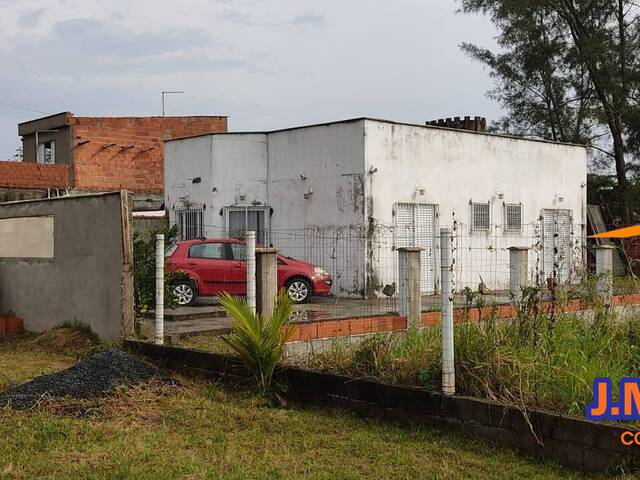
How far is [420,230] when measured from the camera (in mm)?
19219

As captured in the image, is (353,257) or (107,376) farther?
(353,257)

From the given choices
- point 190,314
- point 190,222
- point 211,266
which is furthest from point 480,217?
point 190,314

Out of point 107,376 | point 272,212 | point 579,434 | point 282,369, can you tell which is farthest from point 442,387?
point 272,212

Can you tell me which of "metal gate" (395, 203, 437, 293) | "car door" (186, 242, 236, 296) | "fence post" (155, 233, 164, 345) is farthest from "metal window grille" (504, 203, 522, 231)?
"fence post" (155, 233, 164, 345)

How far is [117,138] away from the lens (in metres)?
32.2

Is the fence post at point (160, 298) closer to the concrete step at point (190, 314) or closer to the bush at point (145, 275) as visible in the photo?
the bush at point (145, 275)

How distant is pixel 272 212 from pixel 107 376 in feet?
39.2

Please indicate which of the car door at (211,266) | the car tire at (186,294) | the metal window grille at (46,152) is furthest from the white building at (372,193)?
the metal window grille at (46,152)

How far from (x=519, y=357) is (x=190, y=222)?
15.6 m

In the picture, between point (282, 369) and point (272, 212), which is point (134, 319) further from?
point (272, 212)

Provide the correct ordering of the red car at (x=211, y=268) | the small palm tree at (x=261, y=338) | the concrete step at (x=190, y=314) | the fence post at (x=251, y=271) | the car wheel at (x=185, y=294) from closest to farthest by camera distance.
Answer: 1. the small palm tree at (x=261, y=338)
2. the fence post at (x=251, y=271)
3. the concrete step at (x=190, y=314)
4. the car wheel at (x=185, y=294)
5. the red car at (x=211, y=268)

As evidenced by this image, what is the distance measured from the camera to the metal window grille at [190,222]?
819 inches

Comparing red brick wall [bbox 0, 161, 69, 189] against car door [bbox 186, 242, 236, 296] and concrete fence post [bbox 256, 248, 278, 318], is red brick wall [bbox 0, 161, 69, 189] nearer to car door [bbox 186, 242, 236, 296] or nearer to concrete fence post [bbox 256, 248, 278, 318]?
car door [bbox 186, 242, 236, 296]

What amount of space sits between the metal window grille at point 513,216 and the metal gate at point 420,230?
2907mm
